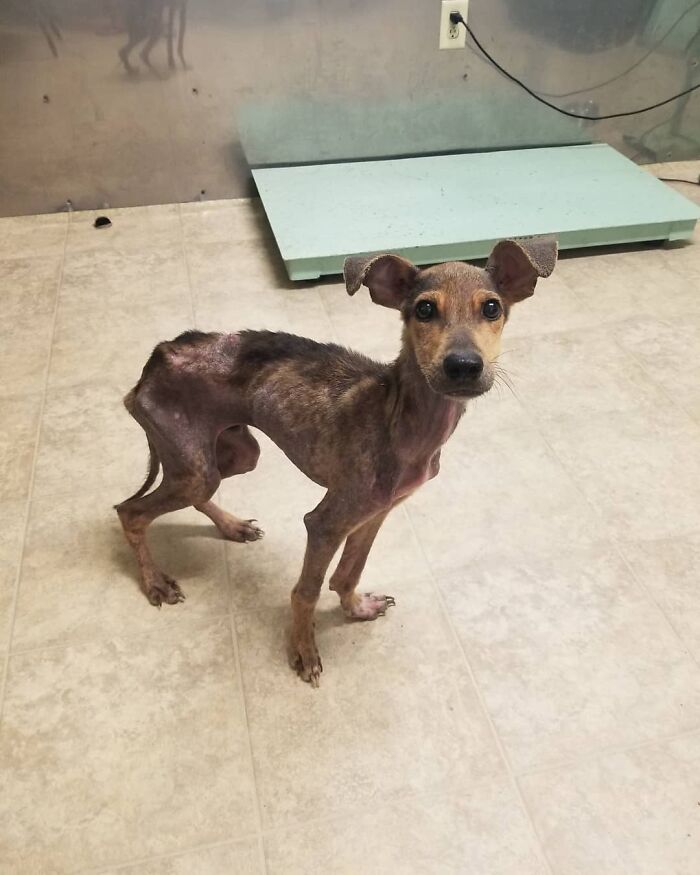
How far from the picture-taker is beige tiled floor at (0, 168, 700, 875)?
1.53 meters

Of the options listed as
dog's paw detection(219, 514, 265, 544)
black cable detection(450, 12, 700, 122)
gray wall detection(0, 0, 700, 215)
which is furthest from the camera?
black cable detection(450, 12, 700, 122)

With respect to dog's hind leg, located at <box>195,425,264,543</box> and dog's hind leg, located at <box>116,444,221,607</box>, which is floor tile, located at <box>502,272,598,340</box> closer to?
dog's hind leg, located at <box>195,425,264,543</box>

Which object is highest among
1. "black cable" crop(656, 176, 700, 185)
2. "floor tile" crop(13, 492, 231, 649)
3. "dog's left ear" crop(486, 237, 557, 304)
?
"dog's left ear" crop(486, 237, 557, 304)

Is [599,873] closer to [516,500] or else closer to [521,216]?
[516,500]

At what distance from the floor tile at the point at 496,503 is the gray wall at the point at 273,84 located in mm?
2104

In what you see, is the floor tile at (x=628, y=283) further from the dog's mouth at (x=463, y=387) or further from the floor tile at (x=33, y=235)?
the floor tile at (x=33, y=235)

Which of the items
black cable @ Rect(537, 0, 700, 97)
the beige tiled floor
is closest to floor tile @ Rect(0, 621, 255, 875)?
the beige tiled floor

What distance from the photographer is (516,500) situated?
2273 mm

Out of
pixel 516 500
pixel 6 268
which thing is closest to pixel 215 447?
pixel 516 500

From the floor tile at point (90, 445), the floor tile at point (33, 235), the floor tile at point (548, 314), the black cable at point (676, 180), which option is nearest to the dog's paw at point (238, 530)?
the floor tile at point (90, 445)

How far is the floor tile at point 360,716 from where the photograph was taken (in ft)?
5.22

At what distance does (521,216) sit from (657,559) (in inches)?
73.6

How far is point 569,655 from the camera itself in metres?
1.85

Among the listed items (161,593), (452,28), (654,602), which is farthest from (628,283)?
(161,593)
